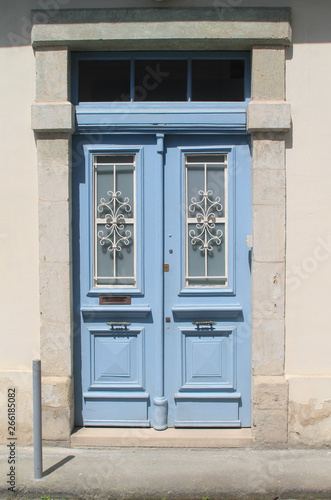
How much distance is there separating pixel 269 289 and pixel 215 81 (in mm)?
2049

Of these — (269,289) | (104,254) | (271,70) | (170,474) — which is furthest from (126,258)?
(271,70)

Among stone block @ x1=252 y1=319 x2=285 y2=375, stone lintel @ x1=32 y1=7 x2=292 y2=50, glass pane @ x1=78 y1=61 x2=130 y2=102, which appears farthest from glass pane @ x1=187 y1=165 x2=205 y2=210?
stone block @ x1=252 y1=319 x2=285 y2=375

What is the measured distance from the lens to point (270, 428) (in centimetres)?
420

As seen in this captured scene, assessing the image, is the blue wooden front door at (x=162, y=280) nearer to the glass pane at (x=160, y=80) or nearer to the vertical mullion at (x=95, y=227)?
the vertical mullion at (x=95, y=227)

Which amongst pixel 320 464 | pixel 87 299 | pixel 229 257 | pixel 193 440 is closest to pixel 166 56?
pixel 229 257

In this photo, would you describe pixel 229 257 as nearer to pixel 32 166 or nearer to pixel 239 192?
pixel 239 192

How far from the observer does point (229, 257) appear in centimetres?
439

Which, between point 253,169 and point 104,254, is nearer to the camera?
point 253,169

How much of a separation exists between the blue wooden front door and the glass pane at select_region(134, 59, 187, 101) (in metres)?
0.39

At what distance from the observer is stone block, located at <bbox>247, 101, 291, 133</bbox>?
413 cm

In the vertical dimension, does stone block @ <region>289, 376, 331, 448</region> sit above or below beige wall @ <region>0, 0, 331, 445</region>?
below

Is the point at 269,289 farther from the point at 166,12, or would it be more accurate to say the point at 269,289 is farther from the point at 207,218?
the point at 166,12

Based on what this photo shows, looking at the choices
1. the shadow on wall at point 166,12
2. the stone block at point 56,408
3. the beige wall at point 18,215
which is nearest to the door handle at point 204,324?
the stone block at point 56,408

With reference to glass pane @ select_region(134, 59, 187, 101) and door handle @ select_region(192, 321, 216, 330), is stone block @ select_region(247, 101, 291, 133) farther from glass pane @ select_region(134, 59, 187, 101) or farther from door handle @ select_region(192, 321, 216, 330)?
door handle @ select_region(192, 321, 216, 330)
